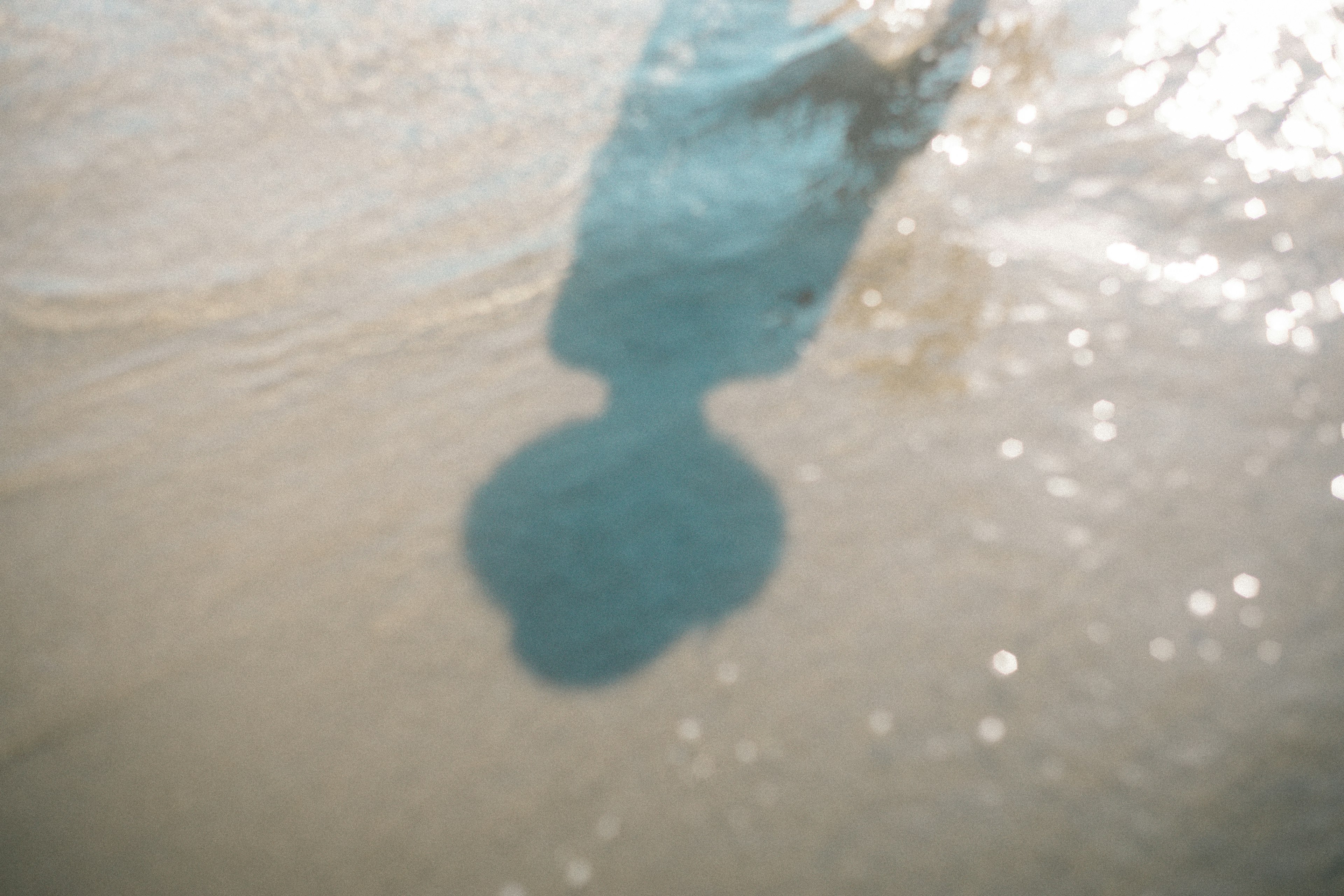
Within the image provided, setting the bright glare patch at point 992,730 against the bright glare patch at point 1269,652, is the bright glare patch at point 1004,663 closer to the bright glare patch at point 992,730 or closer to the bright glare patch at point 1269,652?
the bright glare patch at point 992,730

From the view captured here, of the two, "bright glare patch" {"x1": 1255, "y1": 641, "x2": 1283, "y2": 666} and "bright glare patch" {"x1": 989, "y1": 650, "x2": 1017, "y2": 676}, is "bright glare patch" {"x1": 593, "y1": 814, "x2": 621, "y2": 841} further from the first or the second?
"bright glare patch" {"x1": 1255, "y1": 641, "x2": 1283, "y2": 666}

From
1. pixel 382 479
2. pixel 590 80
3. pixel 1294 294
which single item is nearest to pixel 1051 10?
pixel 1294 294

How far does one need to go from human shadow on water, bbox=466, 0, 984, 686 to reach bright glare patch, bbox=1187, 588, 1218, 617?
601mm

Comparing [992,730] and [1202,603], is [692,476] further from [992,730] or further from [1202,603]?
[1202,603]

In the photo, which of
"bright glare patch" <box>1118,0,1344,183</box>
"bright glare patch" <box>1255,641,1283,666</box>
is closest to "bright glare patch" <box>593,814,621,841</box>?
"bright glare patch" <box>1255,641,1283,666</box>

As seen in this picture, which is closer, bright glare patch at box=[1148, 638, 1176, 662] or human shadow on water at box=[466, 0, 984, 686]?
bright glare patch at box=[1148, 638, 1176, 662]

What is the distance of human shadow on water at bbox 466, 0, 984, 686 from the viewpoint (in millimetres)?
1213

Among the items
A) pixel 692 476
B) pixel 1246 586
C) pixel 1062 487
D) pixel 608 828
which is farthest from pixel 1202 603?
pixel 608 828

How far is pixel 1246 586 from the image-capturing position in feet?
3.77

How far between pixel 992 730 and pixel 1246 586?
46cm

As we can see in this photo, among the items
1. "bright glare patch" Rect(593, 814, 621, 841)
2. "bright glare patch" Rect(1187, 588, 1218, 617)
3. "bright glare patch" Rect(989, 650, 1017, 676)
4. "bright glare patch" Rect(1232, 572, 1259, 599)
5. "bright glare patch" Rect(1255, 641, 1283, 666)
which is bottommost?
"bright glare patch" Rect(593, 814, 621, 841)

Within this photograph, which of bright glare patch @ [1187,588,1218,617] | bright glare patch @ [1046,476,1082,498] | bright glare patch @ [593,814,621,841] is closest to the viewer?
bright glare patch @ [593,814,621,841]

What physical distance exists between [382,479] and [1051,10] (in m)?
2.06

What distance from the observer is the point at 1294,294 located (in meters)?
1.45
